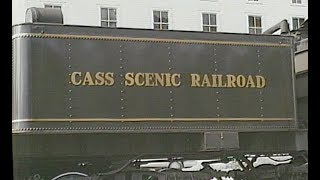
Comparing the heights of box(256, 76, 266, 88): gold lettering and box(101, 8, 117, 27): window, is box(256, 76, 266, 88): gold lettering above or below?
below

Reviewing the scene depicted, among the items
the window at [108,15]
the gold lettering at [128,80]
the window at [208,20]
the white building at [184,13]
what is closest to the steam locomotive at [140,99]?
the gold lettering at [128,80]

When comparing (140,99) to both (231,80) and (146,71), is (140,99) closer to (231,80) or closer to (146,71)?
(146,71)

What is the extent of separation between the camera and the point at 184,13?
18453mm

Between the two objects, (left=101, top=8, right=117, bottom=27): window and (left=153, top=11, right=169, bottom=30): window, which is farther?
(left=153, top=11, right=169, bottom=30): window

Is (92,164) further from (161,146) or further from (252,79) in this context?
(252,79)

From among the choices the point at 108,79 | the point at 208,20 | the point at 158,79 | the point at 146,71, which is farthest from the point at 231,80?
the point at 208,20

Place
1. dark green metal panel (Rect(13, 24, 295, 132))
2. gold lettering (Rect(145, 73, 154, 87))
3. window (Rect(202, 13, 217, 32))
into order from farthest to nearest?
window (Rect(202, 13, 217, 32)) < gold lettering (Rect(145, 73, 154, 87)) < dark green metal panel (Rect(13, 24, 295, 132))

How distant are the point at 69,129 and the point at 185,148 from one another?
1.30 meters

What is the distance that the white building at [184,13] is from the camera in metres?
17.0

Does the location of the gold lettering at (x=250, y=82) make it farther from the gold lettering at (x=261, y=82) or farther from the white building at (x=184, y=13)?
the white building at (x=184, y=13)

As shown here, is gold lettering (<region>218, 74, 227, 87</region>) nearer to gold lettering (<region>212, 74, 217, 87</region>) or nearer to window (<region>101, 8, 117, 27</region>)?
gold lettering (<region>212, 74, 217, 87</region>)

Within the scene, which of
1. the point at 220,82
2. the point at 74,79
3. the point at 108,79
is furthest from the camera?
the point at 220,82

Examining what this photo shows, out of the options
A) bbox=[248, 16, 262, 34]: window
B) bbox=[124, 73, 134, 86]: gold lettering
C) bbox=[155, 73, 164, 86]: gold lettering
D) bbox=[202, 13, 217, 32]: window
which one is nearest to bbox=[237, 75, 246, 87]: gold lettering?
bbox=[155, 73, 164, 86]: gold lettering

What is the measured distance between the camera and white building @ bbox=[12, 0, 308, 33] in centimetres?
1700
